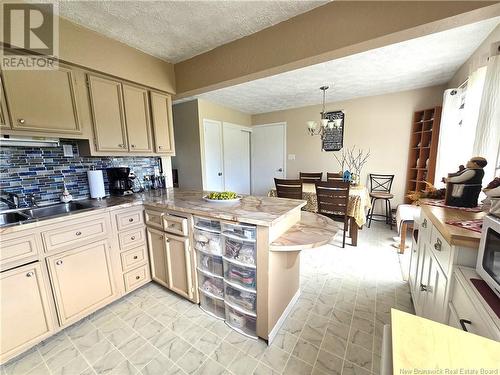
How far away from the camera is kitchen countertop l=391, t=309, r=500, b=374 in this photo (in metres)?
0.49

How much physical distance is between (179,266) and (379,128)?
415 centimetres

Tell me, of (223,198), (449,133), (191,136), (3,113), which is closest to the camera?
(3,113)

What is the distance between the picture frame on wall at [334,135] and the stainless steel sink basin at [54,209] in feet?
13.8

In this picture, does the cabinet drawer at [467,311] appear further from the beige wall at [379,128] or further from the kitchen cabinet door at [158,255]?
the beige wall at [379,128]

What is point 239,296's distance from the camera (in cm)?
154

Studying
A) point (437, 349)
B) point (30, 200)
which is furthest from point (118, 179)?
point (437, 349)

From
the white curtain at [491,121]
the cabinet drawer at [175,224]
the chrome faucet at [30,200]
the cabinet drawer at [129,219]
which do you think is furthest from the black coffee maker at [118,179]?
the white curtain at [491,121]

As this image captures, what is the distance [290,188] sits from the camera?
3.00m

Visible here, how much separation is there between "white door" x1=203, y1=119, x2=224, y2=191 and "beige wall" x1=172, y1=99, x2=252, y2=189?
107 mm

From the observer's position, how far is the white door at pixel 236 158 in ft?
14.8

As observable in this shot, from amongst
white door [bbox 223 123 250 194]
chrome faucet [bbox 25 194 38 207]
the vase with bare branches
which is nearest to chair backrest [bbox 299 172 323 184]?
the vase with bare branches

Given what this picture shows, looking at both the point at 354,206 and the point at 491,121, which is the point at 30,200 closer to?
the point at 354,206

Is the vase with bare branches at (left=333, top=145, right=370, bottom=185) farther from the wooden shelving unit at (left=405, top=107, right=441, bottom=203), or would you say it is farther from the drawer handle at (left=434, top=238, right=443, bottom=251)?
the drawer handle at (left=434, top=238, right=443, bottom=251)

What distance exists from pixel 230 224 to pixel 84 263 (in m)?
1.23
